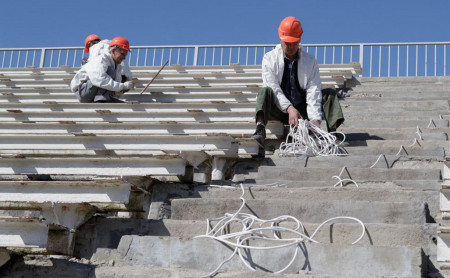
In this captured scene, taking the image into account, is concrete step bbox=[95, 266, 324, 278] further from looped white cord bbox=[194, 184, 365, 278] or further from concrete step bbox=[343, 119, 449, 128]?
concrete step bbox=[343, 119, 449, 128]

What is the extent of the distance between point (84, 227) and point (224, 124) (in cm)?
245

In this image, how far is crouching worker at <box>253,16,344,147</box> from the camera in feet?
19.9

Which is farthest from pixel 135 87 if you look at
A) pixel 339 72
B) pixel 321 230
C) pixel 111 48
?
pixel 321 230

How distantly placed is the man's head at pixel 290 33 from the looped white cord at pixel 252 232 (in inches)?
94.3

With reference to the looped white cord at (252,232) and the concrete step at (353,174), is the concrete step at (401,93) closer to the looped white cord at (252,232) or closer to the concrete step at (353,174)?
the concrete step at (353,174)

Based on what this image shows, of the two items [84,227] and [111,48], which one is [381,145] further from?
[111,48]

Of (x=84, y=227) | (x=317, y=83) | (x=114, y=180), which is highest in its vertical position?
(x=317, y=83)

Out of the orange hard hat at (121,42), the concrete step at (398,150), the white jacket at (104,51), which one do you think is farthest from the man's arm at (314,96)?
the white jacket at (104,51)

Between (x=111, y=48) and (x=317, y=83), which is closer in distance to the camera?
(x=317, y=83)

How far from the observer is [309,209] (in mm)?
4141

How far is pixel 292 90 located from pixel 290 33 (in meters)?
0.50

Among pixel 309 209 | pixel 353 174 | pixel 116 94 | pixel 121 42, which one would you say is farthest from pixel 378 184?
pixel 116 94

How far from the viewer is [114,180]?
4.27 m

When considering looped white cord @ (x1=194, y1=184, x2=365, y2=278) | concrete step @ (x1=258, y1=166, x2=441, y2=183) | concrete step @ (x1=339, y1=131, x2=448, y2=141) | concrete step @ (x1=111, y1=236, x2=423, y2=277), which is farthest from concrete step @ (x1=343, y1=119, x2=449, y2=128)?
concrete step @ (x1=111, y1=236, x2=423, y2=277)
